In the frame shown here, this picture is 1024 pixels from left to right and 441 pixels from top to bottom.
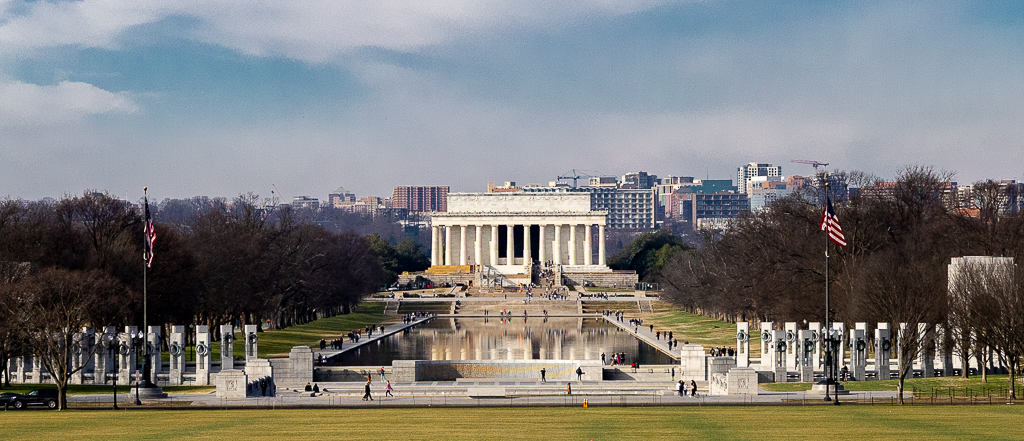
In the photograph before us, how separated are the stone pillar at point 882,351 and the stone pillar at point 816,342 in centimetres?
277

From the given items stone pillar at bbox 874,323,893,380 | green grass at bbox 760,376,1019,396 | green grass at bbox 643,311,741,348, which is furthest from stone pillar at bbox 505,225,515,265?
green grass at bbox 760,376,1019,396

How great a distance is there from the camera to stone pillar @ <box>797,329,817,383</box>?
185 feet

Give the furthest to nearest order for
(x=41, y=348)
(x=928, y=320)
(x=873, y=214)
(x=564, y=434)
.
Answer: (x=873, y=214), (x=928, y=320), (x=41, y=348), (x=564, y=434)

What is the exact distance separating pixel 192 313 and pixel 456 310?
48852 mm

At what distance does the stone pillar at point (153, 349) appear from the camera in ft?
180

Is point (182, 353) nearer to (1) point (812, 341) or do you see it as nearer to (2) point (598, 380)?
(2) point (598, 380)

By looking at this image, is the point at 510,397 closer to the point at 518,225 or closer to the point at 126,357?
the point at 126,357

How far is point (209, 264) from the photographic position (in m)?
76.5

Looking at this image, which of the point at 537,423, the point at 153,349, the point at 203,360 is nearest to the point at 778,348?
the point at 537,423

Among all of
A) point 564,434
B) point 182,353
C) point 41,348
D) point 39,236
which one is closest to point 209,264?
point 39,236

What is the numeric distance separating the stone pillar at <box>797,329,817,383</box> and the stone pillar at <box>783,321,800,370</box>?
664 mm

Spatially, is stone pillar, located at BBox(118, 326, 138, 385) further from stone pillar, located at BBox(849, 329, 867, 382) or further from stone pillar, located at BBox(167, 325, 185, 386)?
stone pillar, located at BBox(849, 329, 867, 382)

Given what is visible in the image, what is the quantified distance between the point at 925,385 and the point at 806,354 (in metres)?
6.54

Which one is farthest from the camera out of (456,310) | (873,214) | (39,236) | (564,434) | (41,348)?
(456,310)
